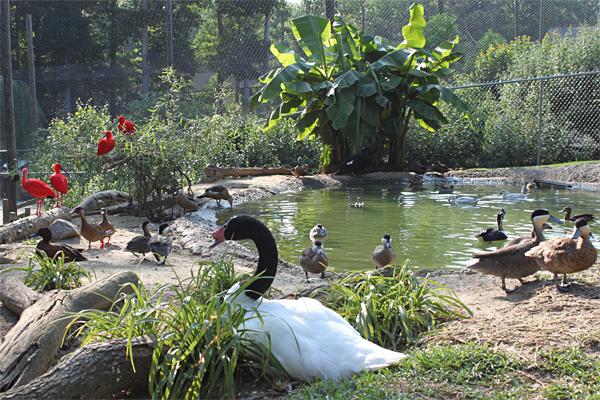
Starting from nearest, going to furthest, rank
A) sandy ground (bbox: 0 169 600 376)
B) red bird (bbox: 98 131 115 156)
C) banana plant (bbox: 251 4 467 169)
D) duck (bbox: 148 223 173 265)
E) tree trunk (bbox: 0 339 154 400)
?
tree trunk (bbox: 0 339 154 400)
sandy ground (bbox: 0 169 600 376)
duck (bbox: 148 223 173 265)
red bird (bbox: 98 131 115 156)
banana plant (bbox: 251 4 467 169)

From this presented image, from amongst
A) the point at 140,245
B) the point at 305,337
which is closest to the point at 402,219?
the point at 140,245

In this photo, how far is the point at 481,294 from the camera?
665 centimetres

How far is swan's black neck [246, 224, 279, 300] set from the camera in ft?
16.5

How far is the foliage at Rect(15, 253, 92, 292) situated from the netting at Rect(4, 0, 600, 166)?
14337 millimetres

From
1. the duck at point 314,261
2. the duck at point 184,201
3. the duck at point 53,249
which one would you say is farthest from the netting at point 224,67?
the duck at point 53,249

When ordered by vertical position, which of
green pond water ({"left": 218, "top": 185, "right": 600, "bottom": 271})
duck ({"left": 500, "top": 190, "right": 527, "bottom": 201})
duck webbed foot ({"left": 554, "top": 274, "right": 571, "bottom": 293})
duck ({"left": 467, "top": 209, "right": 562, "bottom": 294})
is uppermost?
duck ({"left": 467, "top": 209, "right": 562, "bottom": 294})

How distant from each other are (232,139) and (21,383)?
16.0m

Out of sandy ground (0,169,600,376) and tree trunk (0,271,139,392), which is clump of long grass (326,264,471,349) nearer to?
sandy ground (0,169,600,376)

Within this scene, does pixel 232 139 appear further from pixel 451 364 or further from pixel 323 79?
pixel 451 364

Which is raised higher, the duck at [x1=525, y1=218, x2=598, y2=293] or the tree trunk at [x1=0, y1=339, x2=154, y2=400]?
the duck at [x1=525, y1=218, x2=598, y2=293]

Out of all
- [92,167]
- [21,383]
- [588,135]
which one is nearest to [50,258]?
[21,383]

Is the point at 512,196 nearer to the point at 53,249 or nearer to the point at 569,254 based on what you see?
the point at 569,254

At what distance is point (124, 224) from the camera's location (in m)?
11.4

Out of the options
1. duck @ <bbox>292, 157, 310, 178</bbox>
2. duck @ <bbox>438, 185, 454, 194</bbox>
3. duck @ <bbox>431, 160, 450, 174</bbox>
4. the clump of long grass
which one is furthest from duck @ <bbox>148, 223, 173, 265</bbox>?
duck @ <bbox>431, 160, 450, 174</bbox>
